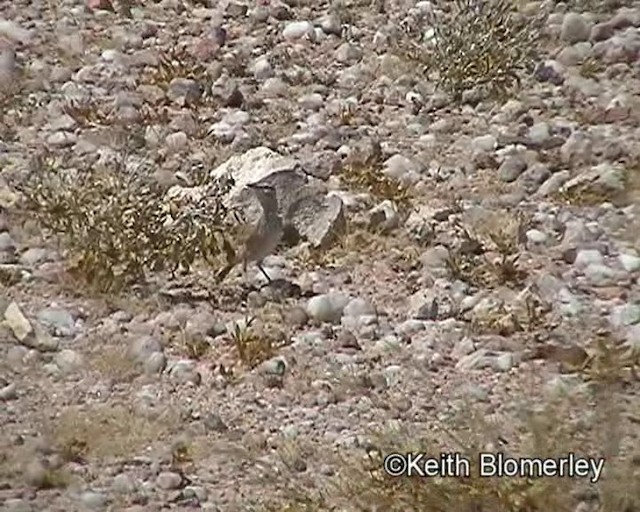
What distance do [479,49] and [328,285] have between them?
6.07 ft

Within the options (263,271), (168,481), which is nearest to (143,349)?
(263,271)

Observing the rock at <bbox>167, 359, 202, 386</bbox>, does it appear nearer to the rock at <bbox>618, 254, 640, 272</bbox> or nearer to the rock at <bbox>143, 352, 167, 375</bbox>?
the rock at <bbox>143, 352, 167, 375</bbox>

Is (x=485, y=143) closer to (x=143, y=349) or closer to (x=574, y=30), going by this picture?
(x=574, y=30)

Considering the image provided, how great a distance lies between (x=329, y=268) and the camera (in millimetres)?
5367

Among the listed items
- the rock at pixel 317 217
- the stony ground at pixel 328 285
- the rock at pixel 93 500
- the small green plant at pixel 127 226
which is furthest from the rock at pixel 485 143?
the rock at pixel 93 500

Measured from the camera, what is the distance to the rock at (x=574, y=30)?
22.4 feet

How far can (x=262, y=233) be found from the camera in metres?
5.48

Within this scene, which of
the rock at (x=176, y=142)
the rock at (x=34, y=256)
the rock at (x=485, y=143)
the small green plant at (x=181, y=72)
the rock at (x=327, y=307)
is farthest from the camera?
the small green plant at (x=181, y=72)

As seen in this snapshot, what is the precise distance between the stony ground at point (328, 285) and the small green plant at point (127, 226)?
87 millimetres

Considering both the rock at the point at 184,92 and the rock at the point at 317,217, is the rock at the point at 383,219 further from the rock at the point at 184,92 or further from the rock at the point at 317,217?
the rock at the point at 184,92

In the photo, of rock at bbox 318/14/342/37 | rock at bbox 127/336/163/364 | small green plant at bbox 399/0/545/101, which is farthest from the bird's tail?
rock at bbox 318/14/342/37

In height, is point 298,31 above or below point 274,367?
above

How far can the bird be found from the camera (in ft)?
17.7

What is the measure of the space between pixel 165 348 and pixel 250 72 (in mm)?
2269
